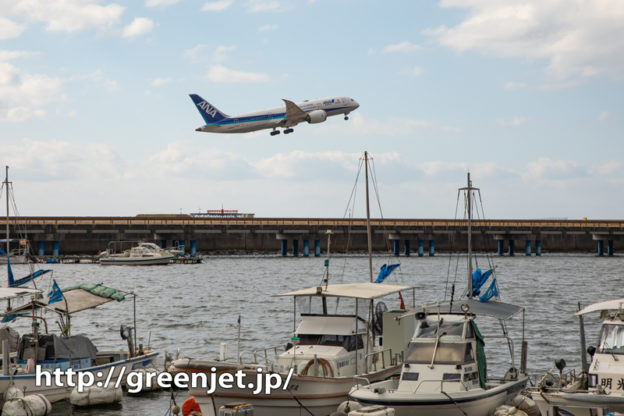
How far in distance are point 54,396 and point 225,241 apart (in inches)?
4717

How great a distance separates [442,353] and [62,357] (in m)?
12.9

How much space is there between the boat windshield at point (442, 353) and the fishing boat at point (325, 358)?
1.74m


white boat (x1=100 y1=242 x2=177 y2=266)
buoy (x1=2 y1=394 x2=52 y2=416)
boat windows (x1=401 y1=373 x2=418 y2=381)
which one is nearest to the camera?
boat windows (x1=401 y1=373 x2=418 y2=381)

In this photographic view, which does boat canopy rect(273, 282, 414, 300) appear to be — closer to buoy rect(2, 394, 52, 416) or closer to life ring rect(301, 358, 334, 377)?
life ring rect(301, 358, 334, 377)

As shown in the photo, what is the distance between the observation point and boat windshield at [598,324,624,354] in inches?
789

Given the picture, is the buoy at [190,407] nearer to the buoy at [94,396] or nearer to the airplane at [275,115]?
the buoy at [94,396]

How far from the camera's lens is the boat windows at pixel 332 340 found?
904 inches

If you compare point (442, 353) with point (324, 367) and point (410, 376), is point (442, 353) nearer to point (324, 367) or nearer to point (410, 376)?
point (410, 376)

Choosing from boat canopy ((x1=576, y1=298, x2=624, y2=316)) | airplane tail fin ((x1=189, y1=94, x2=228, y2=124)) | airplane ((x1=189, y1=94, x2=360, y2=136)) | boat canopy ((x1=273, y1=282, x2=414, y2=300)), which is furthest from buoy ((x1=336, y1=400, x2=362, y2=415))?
airplane tail fin ((x1=189, y1=94, x2=228, y2=124))

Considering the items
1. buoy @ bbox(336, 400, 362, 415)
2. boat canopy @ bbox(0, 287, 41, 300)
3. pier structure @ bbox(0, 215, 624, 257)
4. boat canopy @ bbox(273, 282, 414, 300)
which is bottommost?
buoy @ bbox(336, 400, 362, 415)

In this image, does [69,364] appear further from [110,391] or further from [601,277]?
[601,277]

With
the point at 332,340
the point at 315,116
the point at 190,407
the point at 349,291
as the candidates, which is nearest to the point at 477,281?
the point at 349,291

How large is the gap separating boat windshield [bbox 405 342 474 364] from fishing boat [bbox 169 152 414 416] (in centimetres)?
174

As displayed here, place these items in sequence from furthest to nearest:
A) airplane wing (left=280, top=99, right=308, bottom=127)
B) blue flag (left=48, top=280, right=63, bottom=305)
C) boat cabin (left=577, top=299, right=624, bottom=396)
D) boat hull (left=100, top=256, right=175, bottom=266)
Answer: boat hull (left=100, top=256, right=175, bottom=266) < airplane wing (left=280, top=99, right=308, bottom=127) < blue flag (left=48, top=280, right=63, bottom=305) < boat cabin (left=577, top=299, right=624, bottom=396)
